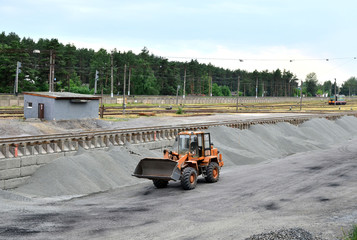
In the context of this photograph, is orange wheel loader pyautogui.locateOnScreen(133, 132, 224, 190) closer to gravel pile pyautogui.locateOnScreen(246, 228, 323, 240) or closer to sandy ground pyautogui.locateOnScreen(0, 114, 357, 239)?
sandy ground pyautogui.locateOnScreen(0, 114, 357, 239)

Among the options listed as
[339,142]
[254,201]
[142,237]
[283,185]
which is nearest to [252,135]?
[339,142]

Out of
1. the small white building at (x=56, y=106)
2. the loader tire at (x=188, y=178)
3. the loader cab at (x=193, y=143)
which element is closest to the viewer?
the loader tire at (x=188, y=178)

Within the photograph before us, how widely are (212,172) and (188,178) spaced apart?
2.51m

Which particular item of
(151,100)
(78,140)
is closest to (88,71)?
(151,100)

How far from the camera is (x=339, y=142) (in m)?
49.8

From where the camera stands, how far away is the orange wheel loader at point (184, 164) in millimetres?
20500

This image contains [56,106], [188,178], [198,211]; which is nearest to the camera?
[198,211]

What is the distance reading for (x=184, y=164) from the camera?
832 inches

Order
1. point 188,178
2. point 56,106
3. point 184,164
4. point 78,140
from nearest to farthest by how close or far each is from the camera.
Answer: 1. point 188,178
2. point 184,164
3. point 78,140
4. point 56,106

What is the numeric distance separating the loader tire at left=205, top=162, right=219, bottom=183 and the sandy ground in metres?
0.43

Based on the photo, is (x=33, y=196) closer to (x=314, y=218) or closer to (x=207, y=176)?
(x=207, y=176)

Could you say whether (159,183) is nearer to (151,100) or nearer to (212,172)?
(212,172)

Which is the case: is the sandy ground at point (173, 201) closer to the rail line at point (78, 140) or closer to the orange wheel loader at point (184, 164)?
the orange wheel loader at point (184, 164)

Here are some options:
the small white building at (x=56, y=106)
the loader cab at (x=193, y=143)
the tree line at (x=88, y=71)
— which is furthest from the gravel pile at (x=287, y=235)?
the tree line at (x=88, y=71)
